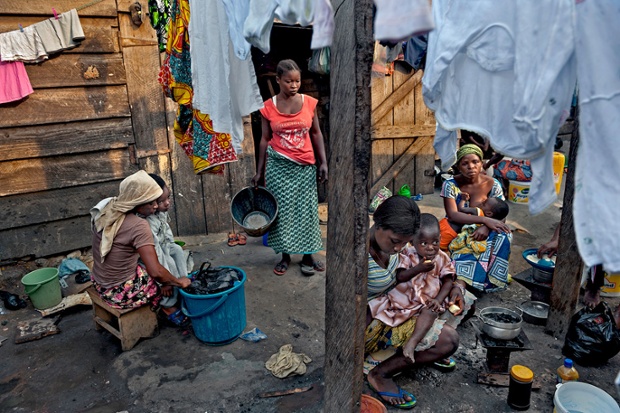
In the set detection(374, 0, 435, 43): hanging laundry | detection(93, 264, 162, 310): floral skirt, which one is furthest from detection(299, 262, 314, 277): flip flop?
detection(374, 0, 435, 43): hanging laundry

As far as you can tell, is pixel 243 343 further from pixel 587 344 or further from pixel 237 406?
pixel 587 344

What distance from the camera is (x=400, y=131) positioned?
6.55 m

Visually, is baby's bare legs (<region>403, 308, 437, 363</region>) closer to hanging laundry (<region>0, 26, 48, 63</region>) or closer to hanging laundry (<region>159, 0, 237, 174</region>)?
hanging laundry (<region>159, 0, 237, 174</region>)

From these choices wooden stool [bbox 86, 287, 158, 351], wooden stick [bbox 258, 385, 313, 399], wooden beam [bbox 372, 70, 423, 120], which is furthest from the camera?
wooden beam [bbox 372, 70, 423, 120]

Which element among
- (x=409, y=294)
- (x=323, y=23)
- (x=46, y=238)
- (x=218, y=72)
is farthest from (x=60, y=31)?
(x=409, y=294)

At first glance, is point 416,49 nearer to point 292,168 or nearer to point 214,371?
point 292,168

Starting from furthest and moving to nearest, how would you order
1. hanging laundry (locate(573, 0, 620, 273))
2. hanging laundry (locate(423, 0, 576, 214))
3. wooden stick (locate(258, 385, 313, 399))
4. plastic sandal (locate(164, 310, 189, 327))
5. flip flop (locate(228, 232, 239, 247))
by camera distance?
1. flip flop (locate(228, 232, 239, 247))
2. plastic sandal (locate(164, 310, 189, 327))
3. wooden stick (locate(258, 385, 313, 399))
4. hanging laundry (locate(423, 0, 576, 214))
5. hanging laundry (locate(573, 0, 620, 273))

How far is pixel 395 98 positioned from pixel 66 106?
4121mm

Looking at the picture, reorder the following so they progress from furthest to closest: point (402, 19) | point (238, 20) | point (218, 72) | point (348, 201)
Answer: point (218, 72), point (238, 20), point (348, 201), point (402, 19)

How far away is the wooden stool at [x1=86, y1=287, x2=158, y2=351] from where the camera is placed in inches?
133

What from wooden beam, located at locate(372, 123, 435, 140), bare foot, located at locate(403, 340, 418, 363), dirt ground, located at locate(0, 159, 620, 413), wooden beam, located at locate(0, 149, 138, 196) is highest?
wooden beam, located at locate(372, 123, 435, 140)

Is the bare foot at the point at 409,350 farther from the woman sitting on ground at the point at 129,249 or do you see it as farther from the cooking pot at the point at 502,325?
the woman sitting on ground at the point at 129,249

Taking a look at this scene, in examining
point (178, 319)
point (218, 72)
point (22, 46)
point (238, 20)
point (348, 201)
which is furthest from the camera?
point (22, 46)

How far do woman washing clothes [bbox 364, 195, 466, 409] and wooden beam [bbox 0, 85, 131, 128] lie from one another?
10.8ft
